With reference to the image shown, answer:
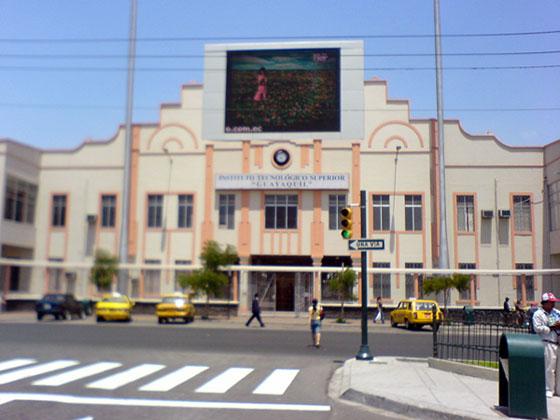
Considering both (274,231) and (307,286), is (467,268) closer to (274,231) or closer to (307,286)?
(307,286)

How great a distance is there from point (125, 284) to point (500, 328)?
1203 inches

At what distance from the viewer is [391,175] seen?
130 ft

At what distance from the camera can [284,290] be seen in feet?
130

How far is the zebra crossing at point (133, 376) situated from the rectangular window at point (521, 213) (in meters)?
29.7

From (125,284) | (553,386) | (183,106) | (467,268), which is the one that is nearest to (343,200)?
(467,268)

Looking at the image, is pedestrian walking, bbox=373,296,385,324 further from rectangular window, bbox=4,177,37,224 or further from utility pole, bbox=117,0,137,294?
rectangular window, bbox=4,177,37,224

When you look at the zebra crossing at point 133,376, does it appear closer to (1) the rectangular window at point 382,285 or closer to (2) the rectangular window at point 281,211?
(1) the rectangular window at point 382,285

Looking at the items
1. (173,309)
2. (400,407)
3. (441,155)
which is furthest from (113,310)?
(400,407)

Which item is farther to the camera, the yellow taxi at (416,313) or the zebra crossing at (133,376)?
the yellow taxi at (416,313)

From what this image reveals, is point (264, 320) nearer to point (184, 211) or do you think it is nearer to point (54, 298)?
point (184, 211)

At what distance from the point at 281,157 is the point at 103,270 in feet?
46.4

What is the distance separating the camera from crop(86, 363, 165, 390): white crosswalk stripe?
1084 cm

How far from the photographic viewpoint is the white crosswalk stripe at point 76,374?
11.1 meters

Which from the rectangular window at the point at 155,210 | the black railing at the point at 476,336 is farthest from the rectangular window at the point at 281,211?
the black railing at the point at 476,336
